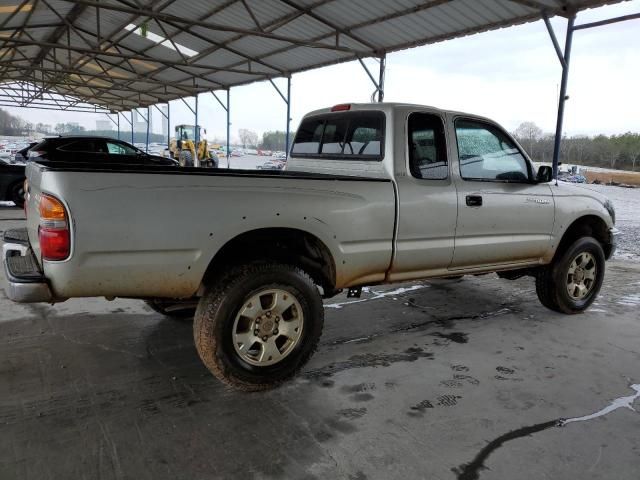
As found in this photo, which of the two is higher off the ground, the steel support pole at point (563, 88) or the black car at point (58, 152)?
the steel support pole at point (563, 88)

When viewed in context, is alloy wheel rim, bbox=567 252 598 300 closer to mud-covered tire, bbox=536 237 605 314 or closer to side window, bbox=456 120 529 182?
mud-covered tire, bbox=536 237 605 314

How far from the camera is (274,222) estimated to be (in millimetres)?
2971

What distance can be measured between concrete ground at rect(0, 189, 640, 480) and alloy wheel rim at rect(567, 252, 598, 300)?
1.48 ft

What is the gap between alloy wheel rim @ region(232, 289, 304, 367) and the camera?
3.01 m

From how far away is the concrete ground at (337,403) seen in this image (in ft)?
7.73

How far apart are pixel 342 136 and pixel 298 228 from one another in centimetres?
148

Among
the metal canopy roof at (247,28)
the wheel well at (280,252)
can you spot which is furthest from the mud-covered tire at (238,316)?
the metal canopy roof at (247,28)

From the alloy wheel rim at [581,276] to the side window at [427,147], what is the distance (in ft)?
6.77

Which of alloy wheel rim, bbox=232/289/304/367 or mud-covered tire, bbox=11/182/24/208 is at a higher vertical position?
mud-covered tire, bbox=11/182/24/208

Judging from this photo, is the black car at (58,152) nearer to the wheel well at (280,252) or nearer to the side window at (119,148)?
the side window at (119,148)

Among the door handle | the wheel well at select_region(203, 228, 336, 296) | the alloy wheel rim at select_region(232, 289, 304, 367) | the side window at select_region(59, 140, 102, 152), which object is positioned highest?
the side window at select_region(59, 140, 102, 152)

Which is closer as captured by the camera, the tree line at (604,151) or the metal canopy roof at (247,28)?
the metal canopy roof at (247,28)

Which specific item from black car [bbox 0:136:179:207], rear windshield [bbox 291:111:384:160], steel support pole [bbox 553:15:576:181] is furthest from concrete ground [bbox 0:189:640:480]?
black car [bbox 0:136:179:207]

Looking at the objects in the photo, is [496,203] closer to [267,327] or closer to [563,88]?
[267,327]
